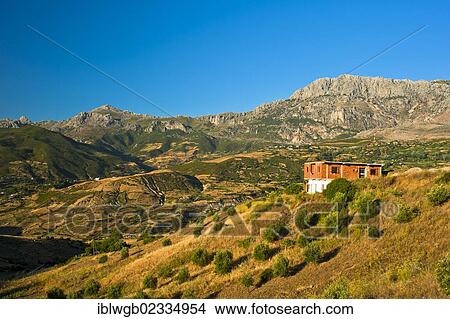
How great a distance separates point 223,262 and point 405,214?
41.0ft

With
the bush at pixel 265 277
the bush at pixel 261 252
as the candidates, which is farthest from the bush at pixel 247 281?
the bush at pixel 261 252

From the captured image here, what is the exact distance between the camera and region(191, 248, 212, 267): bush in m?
33.1

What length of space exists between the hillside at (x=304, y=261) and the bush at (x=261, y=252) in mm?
357

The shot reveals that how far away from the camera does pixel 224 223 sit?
4294cm

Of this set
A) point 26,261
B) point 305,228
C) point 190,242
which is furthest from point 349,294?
point 26,261

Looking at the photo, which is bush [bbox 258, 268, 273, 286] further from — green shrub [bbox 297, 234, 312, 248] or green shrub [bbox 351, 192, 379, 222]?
green shrub [bbox 351, 192, 379, 222]

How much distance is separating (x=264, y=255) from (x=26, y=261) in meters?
47.1

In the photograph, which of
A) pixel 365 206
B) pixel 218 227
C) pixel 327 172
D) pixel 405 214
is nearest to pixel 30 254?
pixel 218 227

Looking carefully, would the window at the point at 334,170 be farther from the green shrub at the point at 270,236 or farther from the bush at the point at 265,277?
the bush at the point at 265,277

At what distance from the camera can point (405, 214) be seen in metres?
28.1

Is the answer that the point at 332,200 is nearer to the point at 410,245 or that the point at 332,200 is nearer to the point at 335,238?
the point at 335,238

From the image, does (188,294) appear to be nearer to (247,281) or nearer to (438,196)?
(247,281)

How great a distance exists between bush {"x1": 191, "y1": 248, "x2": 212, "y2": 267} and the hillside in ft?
1.29
